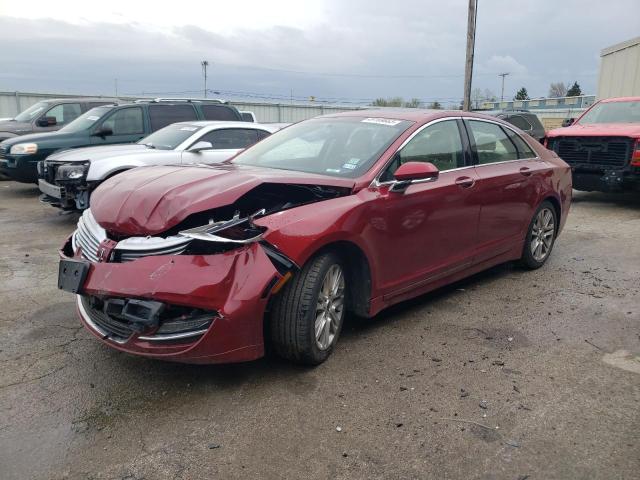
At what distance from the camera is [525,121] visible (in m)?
13.7

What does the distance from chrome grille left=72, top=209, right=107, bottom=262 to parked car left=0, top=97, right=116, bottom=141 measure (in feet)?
30.3

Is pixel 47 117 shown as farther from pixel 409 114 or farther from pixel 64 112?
pixel 409 114

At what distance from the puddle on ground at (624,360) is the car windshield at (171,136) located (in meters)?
6.42

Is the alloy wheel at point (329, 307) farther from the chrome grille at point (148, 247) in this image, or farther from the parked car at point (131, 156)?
the parked car at point (131, 156)

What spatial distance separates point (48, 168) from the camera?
7961 mm

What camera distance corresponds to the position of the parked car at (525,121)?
13.2 metres

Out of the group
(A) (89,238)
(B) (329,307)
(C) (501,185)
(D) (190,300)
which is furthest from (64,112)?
(D) (190,300)

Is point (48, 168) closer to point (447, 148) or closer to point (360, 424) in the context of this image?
point (447, 148)

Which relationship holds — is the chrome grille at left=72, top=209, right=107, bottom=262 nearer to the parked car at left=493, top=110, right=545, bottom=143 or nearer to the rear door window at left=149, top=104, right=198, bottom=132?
the rear door window at left=149, top=104, right=198, bottom=132

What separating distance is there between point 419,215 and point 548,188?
7.61 ft

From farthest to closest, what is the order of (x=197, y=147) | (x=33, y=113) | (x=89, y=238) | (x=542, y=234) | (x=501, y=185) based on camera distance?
(x=33, y=113), (x=197, y=147), (x=542, y=234), (x=501, y=185), (x=89, y=238)

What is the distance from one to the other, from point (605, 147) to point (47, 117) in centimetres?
1093

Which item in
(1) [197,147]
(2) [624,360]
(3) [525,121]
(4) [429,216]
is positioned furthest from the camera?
(3) [525,121]

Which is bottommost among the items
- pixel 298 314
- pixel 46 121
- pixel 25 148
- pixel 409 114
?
pixel 298 314
